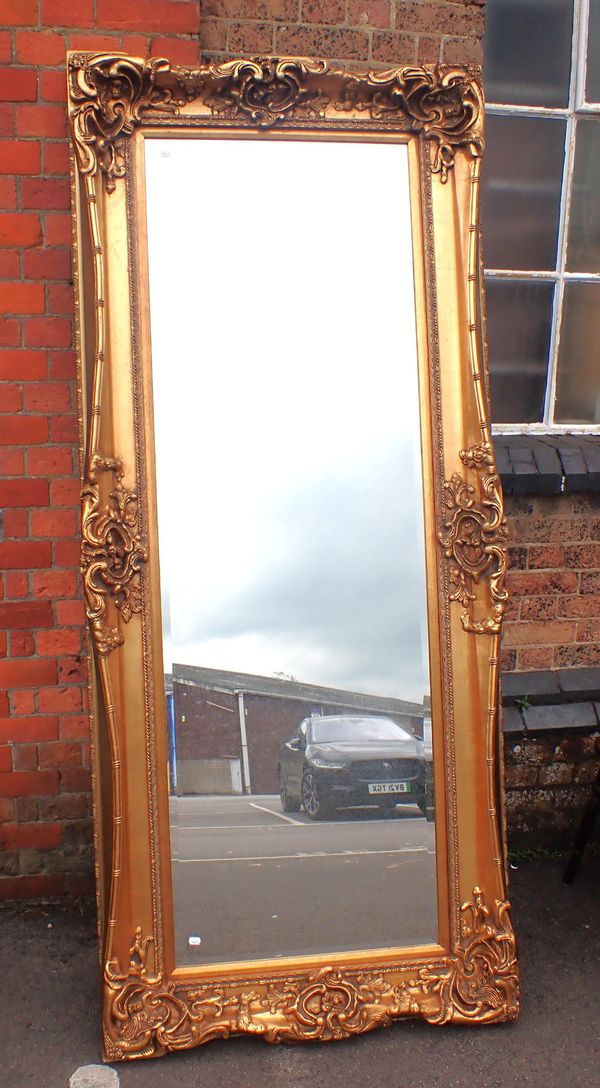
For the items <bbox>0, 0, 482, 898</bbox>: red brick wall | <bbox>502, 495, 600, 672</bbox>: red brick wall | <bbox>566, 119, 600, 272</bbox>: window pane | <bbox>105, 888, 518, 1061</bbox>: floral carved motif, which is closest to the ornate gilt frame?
<bbox>105, 888, 518, 1061</bbox>: floral carved motif

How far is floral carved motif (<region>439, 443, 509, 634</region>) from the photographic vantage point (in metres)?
2.17

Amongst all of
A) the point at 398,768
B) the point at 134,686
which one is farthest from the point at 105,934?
the point at 398,768

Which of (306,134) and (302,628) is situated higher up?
(306,134)

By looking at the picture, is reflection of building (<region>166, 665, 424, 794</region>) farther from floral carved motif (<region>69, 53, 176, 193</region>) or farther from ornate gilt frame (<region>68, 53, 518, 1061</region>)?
floral carved motif (<region>69, 53, 176, 193</region>)

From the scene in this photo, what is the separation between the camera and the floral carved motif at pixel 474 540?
217 cm

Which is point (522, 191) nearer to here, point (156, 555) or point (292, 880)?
point (156, 555)

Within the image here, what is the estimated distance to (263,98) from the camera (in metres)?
2.12

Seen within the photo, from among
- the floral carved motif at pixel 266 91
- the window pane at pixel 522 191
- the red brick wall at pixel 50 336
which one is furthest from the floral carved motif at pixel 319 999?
the window pane at pixel 522 191

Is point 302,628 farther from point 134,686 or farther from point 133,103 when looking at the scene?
point 133,103

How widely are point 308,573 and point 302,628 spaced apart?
15 cm

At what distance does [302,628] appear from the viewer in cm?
214

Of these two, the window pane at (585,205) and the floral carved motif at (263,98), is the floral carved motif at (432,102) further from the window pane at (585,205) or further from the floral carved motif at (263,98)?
the window pane at (585,205)

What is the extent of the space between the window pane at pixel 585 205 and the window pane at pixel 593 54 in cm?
10

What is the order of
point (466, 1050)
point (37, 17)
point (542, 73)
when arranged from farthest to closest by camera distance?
point (542, 73) → point (37, 17) → point (466, 1050)
